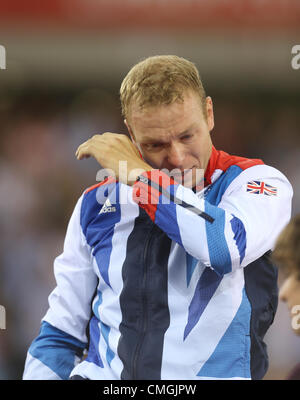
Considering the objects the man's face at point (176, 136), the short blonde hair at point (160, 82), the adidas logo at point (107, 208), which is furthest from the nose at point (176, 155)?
the adidas logo at point (107, 208)

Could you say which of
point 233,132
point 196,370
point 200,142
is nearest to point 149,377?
point 196,370

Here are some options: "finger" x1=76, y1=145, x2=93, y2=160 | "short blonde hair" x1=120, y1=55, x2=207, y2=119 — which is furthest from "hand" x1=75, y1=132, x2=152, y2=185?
"short blonde hair" x1=120, y1=55, x2=207, y2=119

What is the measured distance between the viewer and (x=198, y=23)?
11.0ft

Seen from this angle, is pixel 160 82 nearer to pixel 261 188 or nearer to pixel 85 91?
pixel 261 188

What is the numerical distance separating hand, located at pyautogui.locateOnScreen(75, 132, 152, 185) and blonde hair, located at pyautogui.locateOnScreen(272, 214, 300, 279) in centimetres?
38

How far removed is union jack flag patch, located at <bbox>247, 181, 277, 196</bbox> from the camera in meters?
1.42

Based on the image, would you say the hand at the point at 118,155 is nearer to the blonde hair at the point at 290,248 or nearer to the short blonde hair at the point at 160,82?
the short blonde hair at the point at 160,82

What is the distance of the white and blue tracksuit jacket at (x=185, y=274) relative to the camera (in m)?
1.34

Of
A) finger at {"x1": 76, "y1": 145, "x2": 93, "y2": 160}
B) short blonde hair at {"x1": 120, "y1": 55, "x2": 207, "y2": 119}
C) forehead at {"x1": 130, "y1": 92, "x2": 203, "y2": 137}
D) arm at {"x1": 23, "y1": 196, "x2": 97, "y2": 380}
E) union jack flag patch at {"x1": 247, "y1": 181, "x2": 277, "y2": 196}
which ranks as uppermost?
short blonde hair at {"x1": 120, "y1": 55, "x2": 207, "y2": 119}

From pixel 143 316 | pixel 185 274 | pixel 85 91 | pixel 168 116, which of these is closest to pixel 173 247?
pixel 185 274

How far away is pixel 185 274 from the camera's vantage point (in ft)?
4.77

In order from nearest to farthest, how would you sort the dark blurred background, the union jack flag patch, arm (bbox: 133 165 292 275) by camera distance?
arm (bbox: 133 165 292 275)
the union jack flag patch
the dark blurred background

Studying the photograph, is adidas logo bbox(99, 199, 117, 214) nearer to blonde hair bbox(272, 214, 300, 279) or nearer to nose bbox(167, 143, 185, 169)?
nose bbox(167, 143, 185, 169)

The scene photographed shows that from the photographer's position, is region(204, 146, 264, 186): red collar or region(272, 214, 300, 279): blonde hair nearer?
region(272, 214, 300, 279): blonde hair
